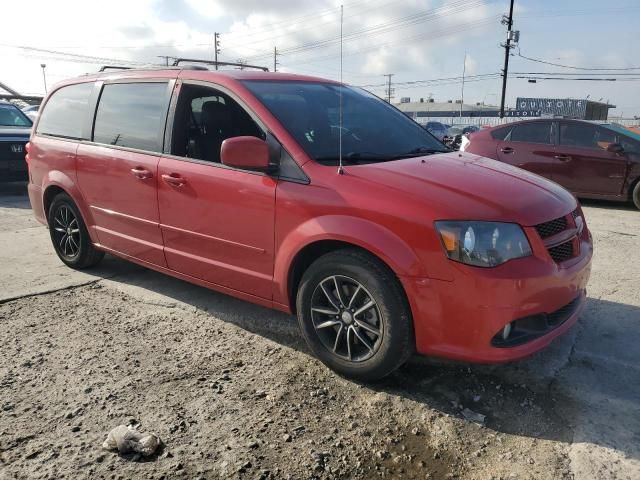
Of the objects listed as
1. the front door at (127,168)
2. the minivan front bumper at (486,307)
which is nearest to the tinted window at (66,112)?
the front door at (127,168)

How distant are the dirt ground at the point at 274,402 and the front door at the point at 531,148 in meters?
5.14

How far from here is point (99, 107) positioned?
462cm

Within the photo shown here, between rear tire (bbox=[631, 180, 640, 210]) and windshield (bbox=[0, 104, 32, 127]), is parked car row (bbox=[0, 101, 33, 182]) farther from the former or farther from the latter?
rear tire (bbox=[631, 180, 640, 210])

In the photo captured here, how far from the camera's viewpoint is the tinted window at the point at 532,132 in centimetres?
900

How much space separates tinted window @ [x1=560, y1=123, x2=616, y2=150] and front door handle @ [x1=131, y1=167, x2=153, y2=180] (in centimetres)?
728

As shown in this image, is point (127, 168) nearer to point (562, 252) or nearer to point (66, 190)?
point (66, 190)

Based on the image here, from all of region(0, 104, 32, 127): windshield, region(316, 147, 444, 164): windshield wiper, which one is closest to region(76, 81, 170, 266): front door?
region(316, 147, 444, 164): windshield wiper

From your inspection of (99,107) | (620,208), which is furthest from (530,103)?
(99,107)

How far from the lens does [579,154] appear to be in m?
8.59

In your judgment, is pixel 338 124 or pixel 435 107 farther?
pixel 435 107

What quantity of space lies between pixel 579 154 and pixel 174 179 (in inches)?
282

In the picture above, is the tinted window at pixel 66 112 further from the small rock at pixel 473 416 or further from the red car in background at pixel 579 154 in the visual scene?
the red car in background at pixel 579 154

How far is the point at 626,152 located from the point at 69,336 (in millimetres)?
8240

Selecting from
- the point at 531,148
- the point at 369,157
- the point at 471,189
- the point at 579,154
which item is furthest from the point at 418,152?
the point at 531,148
